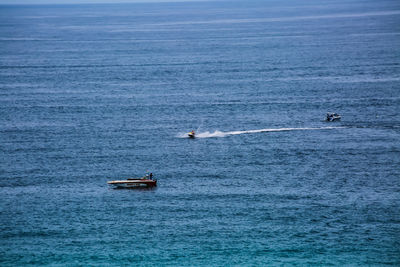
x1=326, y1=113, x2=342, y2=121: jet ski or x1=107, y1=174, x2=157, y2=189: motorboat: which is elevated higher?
x1=326, y1=113, x2=342, y2=121: jet ski

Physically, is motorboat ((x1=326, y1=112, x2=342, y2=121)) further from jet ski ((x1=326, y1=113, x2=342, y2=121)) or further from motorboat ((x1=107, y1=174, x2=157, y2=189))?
motorboat ((x1=107, y1=174, x2=157, y2=189))

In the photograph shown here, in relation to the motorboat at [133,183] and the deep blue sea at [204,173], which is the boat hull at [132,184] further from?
the deep blue sea at [204,173]

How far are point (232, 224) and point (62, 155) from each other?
36.5 metres

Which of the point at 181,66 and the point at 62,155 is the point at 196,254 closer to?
the point at 62,155

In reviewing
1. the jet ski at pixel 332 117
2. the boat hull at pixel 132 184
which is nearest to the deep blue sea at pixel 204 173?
the boat hull at pixel 132 184

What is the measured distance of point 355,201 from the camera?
73.9 m

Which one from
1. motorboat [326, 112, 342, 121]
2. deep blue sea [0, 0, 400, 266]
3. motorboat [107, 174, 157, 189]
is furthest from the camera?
motorboat [326, 112, 342, 121]

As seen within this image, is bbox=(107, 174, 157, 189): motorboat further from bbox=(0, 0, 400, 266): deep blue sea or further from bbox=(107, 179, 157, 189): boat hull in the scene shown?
bbox=(0, 0, 400, 266): deep blue sea

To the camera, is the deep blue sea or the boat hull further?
the boat hull

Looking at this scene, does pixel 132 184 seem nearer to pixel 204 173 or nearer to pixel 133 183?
pixel 133 183

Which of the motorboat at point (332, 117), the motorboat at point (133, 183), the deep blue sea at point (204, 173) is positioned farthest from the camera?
the motorboat at point (332, 117)

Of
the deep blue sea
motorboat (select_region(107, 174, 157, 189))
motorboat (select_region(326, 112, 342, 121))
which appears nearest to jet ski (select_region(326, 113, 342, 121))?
motorboat (select_region(326, 112, 342, 121))

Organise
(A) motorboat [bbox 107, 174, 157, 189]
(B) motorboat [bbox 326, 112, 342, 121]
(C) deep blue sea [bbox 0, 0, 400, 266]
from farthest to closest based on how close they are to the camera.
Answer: (B) motorboat [bbox 326, 112, 342, 121], (A) motorboat [bbox 107, 174, 157, 189], (C) deep blue sea [bbox 0, 0, 400, 266]

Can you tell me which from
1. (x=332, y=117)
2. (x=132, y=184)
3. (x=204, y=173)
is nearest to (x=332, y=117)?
(x=332, y=117)
